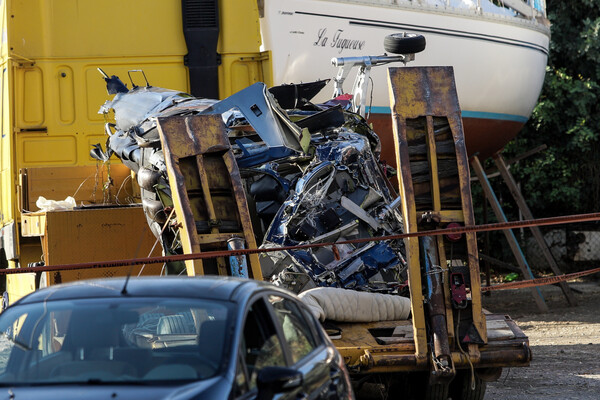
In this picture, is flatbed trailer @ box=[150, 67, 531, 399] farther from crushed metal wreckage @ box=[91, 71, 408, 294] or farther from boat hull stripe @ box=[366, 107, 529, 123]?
boat hull stripe @ box=[366, 107, 529, 123]

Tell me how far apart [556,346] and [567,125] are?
7980mm

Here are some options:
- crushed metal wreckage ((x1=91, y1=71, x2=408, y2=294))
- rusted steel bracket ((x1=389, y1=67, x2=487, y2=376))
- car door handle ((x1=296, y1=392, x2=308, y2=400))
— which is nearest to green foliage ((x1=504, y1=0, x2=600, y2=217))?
crushed metal wreckage ((x1=91, y1=71, x2=408, y2=294))

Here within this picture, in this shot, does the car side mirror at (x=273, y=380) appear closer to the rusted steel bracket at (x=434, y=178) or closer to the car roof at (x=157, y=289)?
the car roof at (x=157, y=289)

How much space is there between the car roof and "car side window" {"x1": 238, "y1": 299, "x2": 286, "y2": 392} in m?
0.10

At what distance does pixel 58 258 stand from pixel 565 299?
27.5ft

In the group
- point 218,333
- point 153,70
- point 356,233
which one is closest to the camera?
point 218,333

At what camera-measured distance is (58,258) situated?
864cm

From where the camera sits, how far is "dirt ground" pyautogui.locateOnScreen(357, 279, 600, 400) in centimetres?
766

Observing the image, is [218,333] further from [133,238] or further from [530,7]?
[530,7]

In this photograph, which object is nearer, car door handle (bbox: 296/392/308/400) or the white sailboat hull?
car door handle (bbox: 296/392/308/400)

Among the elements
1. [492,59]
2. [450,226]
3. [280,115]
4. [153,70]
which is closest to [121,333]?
[450,226]

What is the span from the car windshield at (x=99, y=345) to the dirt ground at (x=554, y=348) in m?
3.02

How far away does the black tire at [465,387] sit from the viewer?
22.0 ft

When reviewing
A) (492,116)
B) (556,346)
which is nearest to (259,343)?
(556,346)
